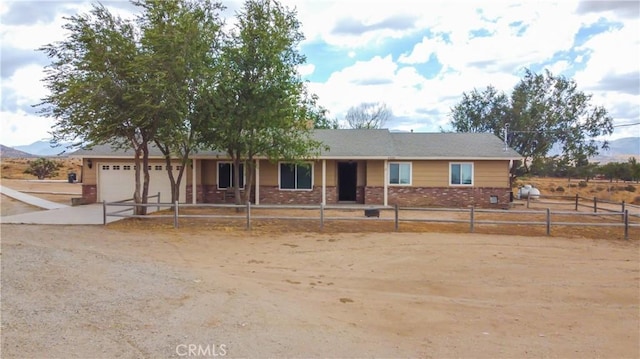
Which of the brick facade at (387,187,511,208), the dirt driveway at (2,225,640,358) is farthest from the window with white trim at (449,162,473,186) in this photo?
the dirt driveway at (2,225,640,358)

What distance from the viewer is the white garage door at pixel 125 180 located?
22.3 metres

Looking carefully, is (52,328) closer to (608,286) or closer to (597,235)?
(608,286)

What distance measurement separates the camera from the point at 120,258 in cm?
945

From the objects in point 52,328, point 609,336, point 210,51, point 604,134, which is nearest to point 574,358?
point 609,336

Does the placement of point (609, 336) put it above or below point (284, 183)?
below

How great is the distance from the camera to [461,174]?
2175 centimetres

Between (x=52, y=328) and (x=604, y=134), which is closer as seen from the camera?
(x=52, y=328)

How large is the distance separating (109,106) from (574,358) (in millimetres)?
14349

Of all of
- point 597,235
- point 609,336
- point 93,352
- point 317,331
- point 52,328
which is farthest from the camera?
point 597,235

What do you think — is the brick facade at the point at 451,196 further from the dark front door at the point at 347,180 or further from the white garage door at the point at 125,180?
the white garage door at the point at 125,180

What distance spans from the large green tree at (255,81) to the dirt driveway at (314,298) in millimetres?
6499

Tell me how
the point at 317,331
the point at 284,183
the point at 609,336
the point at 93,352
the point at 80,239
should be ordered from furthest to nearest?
the point at 284,183 < the point at 80,239 < the point at 609,336 < the point at 317,331 < the point at 93,352

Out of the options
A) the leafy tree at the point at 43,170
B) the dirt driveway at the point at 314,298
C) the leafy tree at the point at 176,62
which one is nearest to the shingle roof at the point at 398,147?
the leafy tree at the point at 176,62

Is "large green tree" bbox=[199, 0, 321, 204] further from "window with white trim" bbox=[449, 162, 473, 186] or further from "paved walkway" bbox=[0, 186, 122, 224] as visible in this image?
"window with white trim" bbox=[449, 162, 473, 186]
